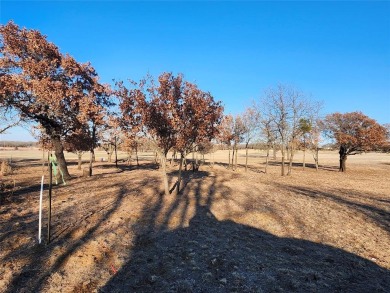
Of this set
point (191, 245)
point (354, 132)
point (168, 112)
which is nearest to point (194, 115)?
point (168, 112)

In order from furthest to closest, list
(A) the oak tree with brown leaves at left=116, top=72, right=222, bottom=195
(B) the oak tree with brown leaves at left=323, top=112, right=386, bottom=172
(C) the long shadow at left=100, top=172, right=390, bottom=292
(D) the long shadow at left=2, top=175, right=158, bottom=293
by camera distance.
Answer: (B) the oak tree with brown leaves at left=323, top=112, right=386, bottom=172 → (A) the oak tree with brown leaves at left=116, top=72, right=222, bottom=195 → (C) the long shadow at left=100, top=172, right=390, bottom=292 → (D) the long shadow at left=2, top=175, right=158, bottom=293

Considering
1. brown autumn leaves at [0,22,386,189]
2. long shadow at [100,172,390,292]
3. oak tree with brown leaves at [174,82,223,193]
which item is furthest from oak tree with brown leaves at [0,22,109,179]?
long shadow at [100,172,390,292]

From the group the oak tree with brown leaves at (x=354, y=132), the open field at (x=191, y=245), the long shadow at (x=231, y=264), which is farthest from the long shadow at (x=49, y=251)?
the oak tree with brown leaves at (x=354, y=132)

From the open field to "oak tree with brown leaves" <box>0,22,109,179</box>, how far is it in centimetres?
562

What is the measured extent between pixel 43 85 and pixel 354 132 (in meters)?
35.5

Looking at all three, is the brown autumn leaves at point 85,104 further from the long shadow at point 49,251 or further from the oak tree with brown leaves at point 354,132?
the oak tree with brown leaves at point 354,132

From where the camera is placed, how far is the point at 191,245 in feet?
26.6

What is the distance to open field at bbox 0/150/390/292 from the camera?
6199mm

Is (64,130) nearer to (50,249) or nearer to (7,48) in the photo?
(7,48)

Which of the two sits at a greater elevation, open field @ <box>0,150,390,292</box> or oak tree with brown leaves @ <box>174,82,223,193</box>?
oak tree with brown leaves @ <box>174,82,223,193</box>

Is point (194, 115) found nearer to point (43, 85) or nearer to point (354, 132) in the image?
point (43, 85)

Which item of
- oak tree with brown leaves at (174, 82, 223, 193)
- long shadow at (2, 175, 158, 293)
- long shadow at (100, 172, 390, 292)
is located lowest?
long shadow at (100, 172, 390, 292)

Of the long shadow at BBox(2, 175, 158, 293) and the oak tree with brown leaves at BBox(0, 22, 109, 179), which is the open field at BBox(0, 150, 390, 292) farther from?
the oak tree with brown leaves at BBox(0, 22, 109, 179)

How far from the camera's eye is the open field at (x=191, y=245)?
6199mm
